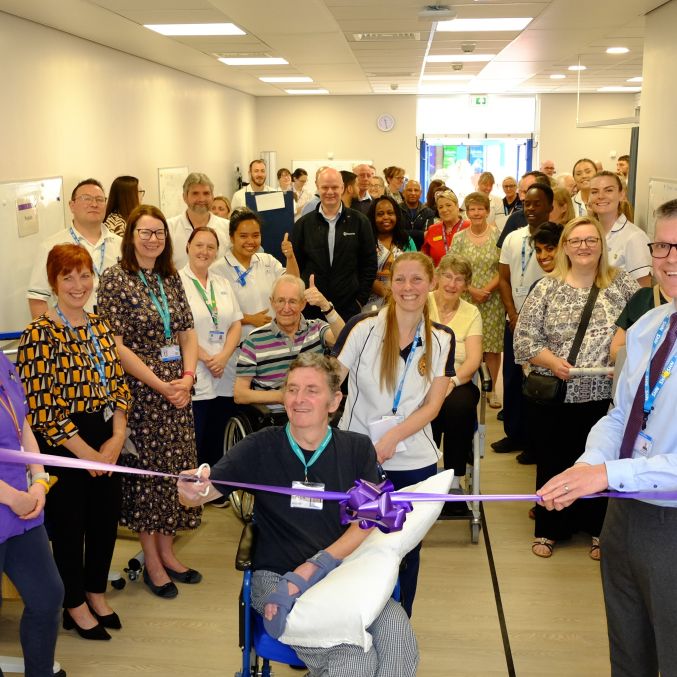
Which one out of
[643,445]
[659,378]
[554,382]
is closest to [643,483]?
[643,445]

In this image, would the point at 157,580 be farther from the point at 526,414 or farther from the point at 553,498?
the point at 526,414

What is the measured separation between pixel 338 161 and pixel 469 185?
128 inches

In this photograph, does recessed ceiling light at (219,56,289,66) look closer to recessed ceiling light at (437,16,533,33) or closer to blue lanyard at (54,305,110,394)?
recessed ceiling light at (437,16,533,33)

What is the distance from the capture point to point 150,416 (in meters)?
3.80

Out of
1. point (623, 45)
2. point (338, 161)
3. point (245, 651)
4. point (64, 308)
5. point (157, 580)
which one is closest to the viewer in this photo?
point (245, 651)

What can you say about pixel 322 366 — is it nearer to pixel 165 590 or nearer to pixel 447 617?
pixel 447 617

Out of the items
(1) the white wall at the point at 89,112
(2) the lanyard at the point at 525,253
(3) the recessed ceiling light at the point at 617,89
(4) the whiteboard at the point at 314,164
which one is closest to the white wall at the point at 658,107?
(2) the lanyard at the point at 525,253

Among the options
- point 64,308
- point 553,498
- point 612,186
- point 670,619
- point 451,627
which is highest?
point 612,186

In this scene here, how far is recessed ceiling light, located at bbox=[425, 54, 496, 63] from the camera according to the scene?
9.92m

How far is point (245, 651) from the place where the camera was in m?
2.55

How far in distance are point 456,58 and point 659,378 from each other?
8.86m

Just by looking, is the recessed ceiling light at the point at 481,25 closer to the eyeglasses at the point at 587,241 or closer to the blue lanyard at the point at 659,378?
the eyeglasses at the point at 587,241

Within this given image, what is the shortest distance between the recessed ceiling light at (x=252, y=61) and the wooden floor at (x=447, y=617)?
22.0 feet

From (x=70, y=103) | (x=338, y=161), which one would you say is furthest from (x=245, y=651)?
(x=338, y=161)
